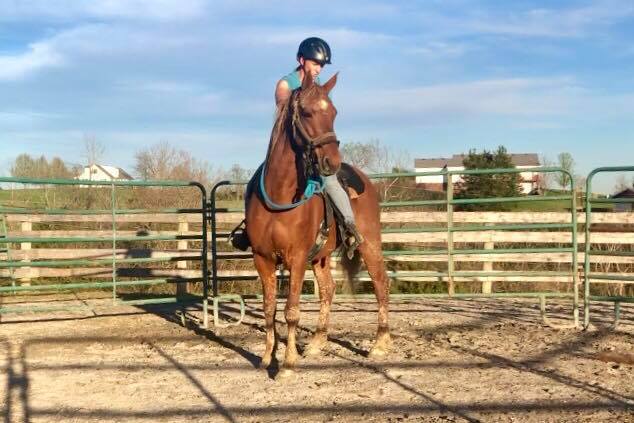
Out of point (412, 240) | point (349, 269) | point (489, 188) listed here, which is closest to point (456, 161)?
point (489, 188)

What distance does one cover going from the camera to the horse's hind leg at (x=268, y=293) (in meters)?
4.94

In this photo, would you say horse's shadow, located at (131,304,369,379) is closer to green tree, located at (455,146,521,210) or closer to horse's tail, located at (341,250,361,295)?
horse's tail, located at (341,250,361,295)

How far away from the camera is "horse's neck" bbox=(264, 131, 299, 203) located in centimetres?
468

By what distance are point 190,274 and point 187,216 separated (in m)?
1.04

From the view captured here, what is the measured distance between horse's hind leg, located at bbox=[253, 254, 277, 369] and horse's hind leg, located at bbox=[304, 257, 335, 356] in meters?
0.47

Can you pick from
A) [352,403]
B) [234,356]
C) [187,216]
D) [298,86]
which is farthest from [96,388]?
[187,216]

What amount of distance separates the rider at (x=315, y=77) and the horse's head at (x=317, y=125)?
0.49m

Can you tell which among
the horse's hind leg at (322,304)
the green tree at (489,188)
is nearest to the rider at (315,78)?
the horse's hind leg at (322,304)

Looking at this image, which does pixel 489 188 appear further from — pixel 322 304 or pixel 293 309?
pixel 293 309

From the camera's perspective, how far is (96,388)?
177 inches

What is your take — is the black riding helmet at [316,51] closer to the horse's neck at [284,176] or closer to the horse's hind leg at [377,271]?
the horse's neck at [284,176]

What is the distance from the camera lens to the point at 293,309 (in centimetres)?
493

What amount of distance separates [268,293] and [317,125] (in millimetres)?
1588

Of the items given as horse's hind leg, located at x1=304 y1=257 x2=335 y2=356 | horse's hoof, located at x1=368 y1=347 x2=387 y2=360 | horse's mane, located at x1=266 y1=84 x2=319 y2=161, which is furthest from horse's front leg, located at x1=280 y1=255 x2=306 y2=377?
horse's mane, located at x1=266 y1=84 x2=319 y2=161
